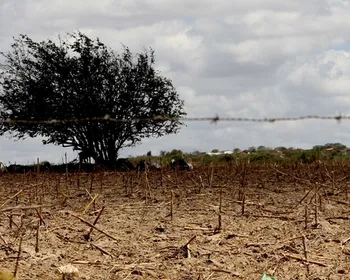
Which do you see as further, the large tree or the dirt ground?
the large tree

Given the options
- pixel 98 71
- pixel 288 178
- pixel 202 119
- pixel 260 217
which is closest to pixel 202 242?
pixel 260 217

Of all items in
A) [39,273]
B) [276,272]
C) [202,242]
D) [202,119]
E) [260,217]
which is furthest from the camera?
[260,217]

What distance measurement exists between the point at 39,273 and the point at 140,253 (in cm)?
126

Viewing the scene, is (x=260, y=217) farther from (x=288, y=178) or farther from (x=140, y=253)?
(x=288, y=178)

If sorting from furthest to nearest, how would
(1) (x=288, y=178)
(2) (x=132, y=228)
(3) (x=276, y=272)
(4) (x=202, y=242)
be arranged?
(1) (x=288, y=178)
(2) (x=132, y=228)
(4) (x=202, y=242)
(3) (x=276, y=272)

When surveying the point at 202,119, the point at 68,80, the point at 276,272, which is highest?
the point at 68,80

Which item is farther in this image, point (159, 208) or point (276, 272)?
point (159, 208)

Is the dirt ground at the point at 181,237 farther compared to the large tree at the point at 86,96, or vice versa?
the large tree at the point at 86,96

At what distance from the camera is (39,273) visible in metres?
7.35

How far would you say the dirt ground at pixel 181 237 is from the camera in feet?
25.6

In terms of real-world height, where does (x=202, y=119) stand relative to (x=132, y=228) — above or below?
above

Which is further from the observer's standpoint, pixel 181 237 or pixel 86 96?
pixel 86 96

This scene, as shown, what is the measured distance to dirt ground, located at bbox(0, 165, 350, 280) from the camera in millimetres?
7793

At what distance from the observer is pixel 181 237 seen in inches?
350
